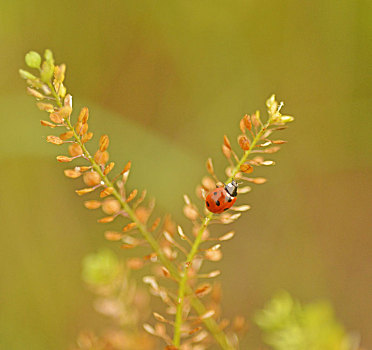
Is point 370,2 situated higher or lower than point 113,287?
higher

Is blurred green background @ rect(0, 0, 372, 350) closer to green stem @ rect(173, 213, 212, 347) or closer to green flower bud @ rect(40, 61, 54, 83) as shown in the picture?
green stem @ rect(173, 213, 212, 347)

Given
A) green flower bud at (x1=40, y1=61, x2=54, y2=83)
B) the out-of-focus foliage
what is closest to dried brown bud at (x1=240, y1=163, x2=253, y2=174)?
green flower bud at (x1=40, y1=61, x2=54, y2=83)

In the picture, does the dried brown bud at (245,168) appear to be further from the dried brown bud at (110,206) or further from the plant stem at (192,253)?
the dried brown bud at (110,206)

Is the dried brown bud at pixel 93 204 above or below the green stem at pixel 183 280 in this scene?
above

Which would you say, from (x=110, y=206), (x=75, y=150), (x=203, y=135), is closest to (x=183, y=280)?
(x=110, y=206)

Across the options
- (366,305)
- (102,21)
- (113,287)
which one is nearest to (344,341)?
(113,287)

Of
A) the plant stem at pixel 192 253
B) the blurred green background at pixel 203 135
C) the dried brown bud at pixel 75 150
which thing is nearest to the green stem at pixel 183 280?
the plant stem at pixel 192 253

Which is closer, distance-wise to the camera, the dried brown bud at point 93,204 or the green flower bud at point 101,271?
the dried brown bud at point 93,204

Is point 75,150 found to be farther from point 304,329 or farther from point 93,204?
point 304,329

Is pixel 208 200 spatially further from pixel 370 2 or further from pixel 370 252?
pixel 370 252
